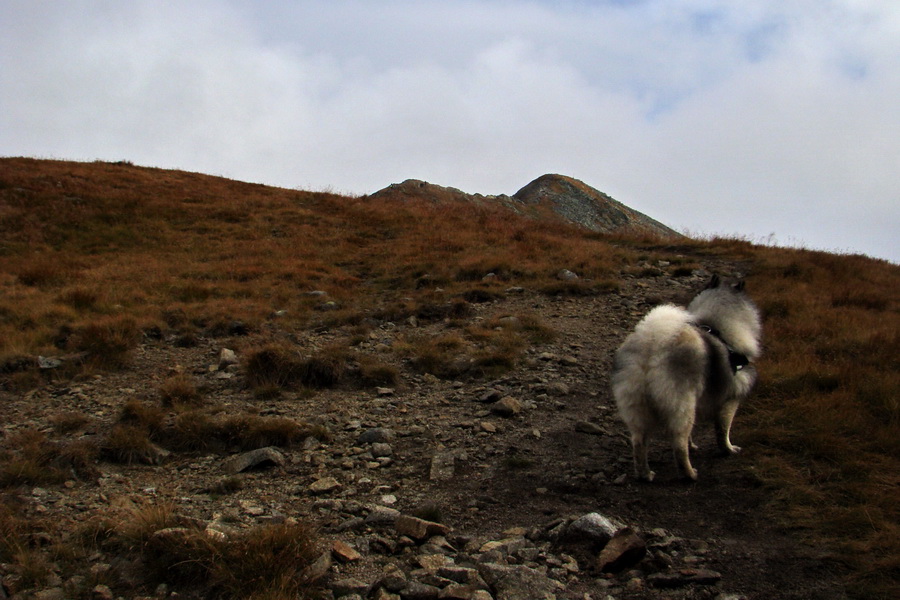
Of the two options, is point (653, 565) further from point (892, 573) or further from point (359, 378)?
point (359, 378)

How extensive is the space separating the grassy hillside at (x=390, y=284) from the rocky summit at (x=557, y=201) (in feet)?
14.1

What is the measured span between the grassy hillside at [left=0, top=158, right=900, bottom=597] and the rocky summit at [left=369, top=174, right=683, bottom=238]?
4.31 metres

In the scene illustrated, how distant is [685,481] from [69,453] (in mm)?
5816

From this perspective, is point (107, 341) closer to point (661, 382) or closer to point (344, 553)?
point (344, 553)

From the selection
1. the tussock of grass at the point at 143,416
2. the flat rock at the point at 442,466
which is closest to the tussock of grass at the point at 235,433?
the tussock of grass at the point at 143,416

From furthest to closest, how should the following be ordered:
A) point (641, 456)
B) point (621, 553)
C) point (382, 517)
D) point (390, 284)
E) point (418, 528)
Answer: point (390, 284)
point (641, 456)
point (382, 517)
point (418, 528)
point (621, 553)

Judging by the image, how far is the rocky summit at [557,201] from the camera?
27984 millimetres

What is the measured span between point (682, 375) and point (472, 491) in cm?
212

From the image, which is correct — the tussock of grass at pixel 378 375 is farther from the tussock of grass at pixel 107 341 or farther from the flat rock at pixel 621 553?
the flat rock at pixel 621 553

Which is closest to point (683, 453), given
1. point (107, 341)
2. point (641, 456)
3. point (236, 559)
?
point (641, 456)

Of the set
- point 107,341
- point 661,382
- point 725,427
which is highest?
point 661,382

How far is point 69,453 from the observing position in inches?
225

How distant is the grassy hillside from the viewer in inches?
210

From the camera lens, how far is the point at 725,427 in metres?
5.70
